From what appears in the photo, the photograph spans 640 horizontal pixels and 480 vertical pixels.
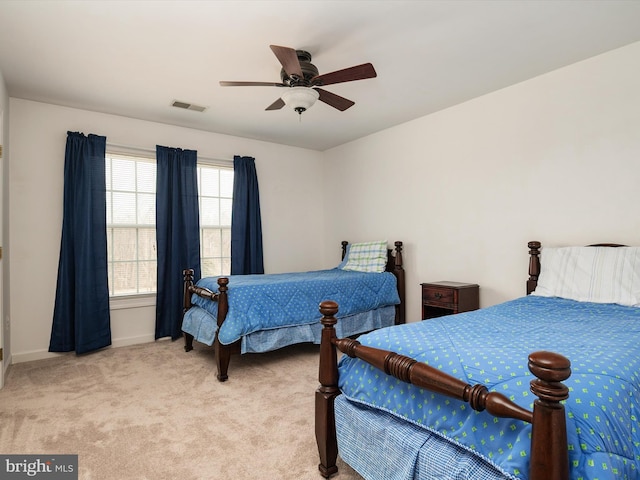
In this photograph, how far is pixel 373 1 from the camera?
212 centimetres

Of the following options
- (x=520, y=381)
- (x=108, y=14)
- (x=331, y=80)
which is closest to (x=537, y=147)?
(x=331, y=80)

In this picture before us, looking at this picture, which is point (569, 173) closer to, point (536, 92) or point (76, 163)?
point (536, 92)

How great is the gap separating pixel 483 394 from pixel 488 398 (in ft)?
0.08

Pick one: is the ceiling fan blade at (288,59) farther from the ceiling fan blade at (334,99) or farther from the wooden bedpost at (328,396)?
the wooden bedpost at (328,396)

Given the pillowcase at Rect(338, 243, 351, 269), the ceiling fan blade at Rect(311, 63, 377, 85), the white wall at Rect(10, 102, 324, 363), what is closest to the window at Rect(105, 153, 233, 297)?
the white wall at Rect(10, 102, 324, 363)

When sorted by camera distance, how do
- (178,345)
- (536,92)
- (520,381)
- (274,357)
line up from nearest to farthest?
1. (520,381)
2. (536,92)
3. (274,357)
4. (178,345)

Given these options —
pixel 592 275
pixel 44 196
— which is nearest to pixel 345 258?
pixel 592 275

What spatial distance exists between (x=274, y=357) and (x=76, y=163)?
8.99 ft

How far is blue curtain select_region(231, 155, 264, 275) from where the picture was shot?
462cm

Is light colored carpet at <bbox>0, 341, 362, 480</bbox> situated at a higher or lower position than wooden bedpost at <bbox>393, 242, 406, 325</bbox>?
lower

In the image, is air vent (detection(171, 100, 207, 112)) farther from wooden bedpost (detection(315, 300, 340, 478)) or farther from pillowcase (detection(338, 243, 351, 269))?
wooden bedpost (detection(315, 300, 340, 478))

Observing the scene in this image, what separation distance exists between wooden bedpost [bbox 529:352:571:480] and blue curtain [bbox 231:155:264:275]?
4.00 metres

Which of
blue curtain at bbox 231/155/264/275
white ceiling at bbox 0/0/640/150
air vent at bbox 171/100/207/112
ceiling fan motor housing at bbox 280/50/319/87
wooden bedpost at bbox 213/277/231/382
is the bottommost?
wooden bedpost at bbox 213/277/231/382

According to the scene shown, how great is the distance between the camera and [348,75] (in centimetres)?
239
